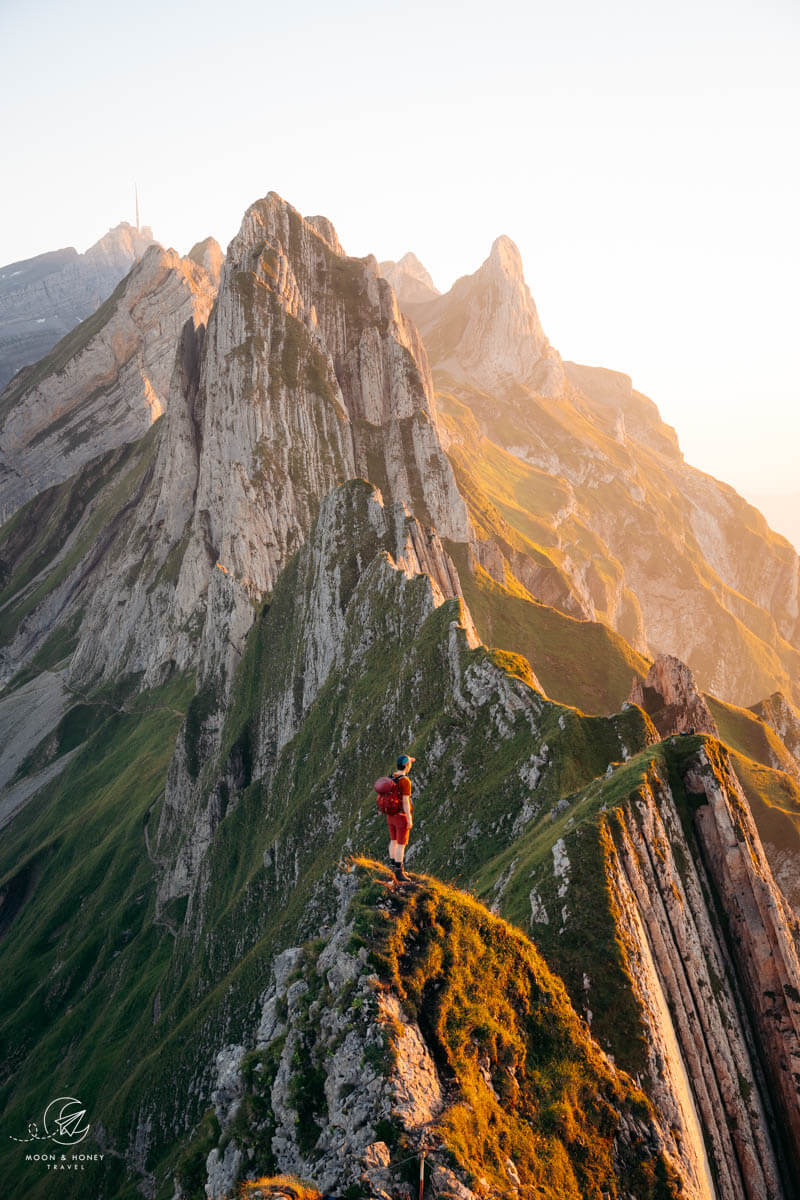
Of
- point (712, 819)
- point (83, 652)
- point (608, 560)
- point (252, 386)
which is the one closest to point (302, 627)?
point (712, 819)

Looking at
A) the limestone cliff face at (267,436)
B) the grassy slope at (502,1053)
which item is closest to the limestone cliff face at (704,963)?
the grassy slope at (502,1053)

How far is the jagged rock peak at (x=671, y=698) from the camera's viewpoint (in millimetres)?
54625

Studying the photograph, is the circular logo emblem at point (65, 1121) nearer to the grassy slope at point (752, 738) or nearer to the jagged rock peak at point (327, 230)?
the grassy slope at point (752, 738)

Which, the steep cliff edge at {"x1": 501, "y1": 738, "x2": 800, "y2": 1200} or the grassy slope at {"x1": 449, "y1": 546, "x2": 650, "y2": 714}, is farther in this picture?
the grassy slope at {"x1": 449, "y1": 546, "x2": 650, "y2": 714}

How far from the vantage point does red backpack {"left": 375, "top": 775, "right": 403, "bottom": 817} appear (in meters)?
16.9

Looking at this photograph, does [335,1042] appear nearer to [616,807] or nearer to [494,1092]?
[494,1092]

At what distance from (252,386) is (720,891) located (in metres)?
109

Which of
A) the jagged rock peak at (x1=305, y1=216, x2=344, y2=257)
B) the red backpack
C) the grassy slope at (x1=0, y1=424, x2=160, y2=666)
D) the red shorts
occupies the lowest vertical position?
the red shorts

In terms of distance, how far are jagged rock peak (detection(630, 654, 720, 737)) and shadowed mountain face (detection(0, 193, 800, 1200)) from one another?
29 cm

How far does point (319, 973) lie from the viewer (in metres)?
16.8

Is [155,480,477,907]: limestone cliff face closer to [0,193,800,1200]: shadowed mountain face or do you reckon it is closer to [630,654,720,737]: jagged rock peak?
[0,193,800,1200]: shadowed mountain face

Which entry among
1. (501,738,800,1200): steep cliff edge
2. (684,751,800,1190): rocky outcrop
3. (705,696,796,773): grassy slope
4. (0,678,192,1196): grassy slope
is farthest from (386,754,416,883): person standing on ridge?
(705,696,796,773): grassy slope

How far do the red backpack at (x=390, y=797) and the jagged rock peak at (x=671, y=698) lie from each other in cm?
4186

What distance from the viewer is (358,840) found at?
38.9 meters
